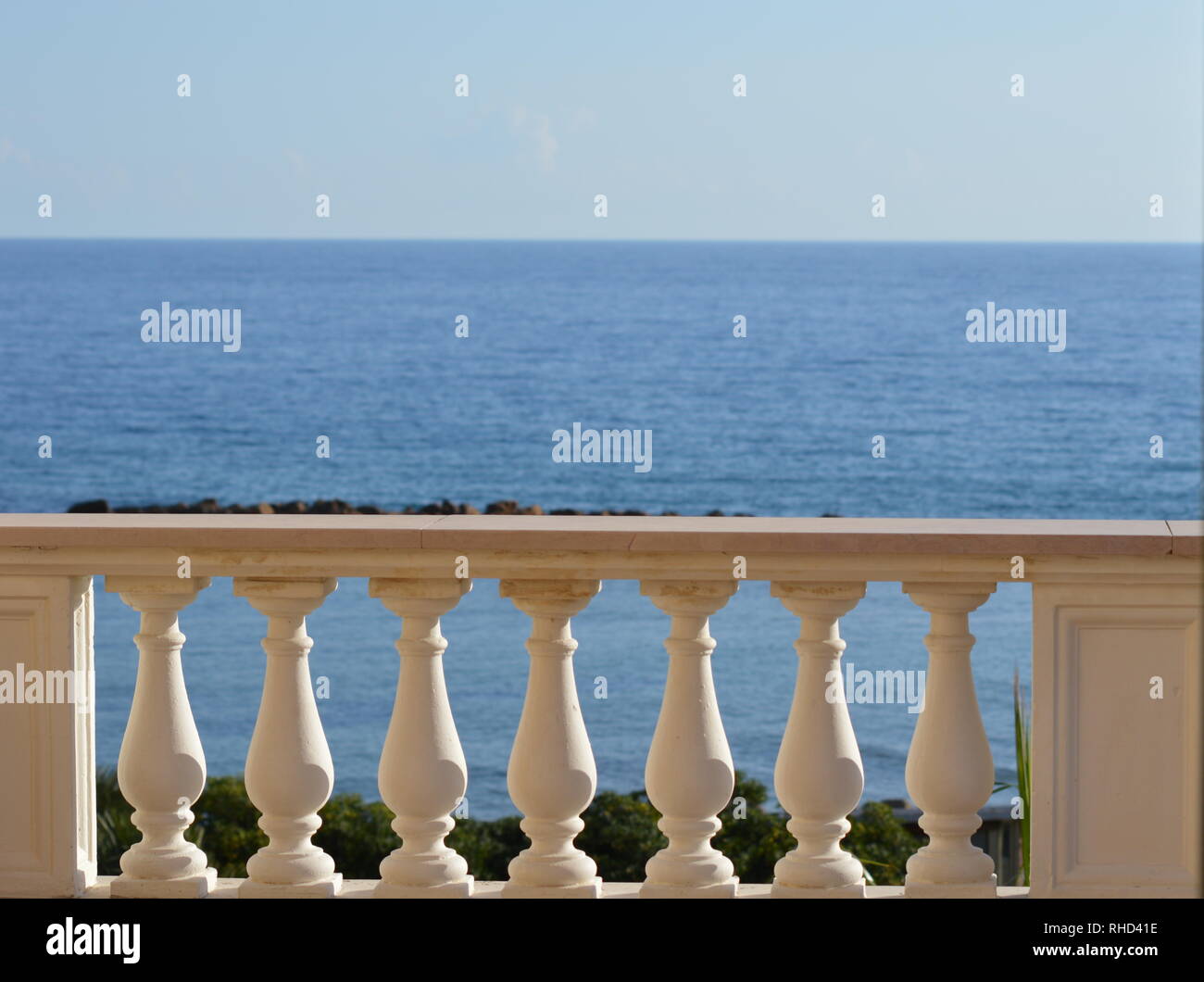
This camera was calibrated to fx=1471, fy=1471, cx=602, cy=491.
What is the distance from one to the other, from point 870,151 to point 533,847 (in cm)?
6740

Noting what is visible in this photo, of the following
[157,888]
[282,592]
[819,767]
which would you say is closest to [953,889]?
[819,767]

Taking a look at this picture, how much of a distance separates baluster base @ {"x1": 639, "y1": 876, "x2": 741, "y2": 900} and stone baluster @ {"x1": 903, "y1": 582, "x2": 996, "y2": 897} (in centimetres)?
35

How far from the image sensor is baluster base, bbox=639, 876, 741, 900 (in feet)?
9.32

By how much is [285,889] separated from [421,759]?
38cm

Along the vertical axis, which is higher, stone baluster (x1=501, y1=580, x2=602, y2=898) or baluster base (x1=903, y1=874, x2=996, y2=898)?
stone baluster (x1=501, y1=580, x2=602, y2=898)

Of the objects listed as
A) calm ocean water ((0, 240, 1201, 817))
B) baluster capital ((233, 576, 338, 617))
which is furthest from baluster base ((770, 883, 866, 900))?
calm ocean water ((0, 240, 1201, 817))

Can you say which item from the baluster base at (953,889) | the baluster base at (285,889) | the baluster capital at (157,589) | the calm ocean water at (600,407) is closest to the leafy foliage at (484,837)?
the baluster base at (953,889)

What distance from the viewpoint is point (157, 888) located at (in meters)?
2.91

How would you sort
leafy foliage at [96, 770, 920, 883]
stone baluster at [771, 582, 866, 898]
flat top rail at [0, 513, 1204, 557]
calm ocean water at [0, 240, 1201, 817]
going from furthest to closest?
1. calm ocean water at [0, 240, 1201, 817]
2. leafy foliage at [96, 770, 920, 883]
3. stone baluster at [771, 582, 866, 898]
4. flat top rail at [0, 513, 1204, 557]

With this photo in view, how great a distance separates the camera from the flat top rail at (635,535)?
2.72 meters

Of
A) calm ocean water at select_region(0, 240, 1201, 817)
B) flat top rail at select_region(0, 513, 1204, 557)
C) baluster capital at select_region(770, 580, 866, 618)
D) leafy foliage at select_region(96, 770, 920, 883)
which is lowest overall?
leafy foliage at select_region(96, 770, 920, 883)

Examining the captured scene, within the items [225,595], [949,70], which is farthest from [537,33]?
[225,595]

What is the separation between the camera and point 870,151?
6712cm

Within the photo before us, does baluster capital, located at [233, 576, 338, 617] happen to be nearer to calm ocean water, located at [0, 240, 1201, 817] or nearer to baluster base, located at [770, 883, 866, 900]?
baluster base, located at [770, 883, 866, 900]
